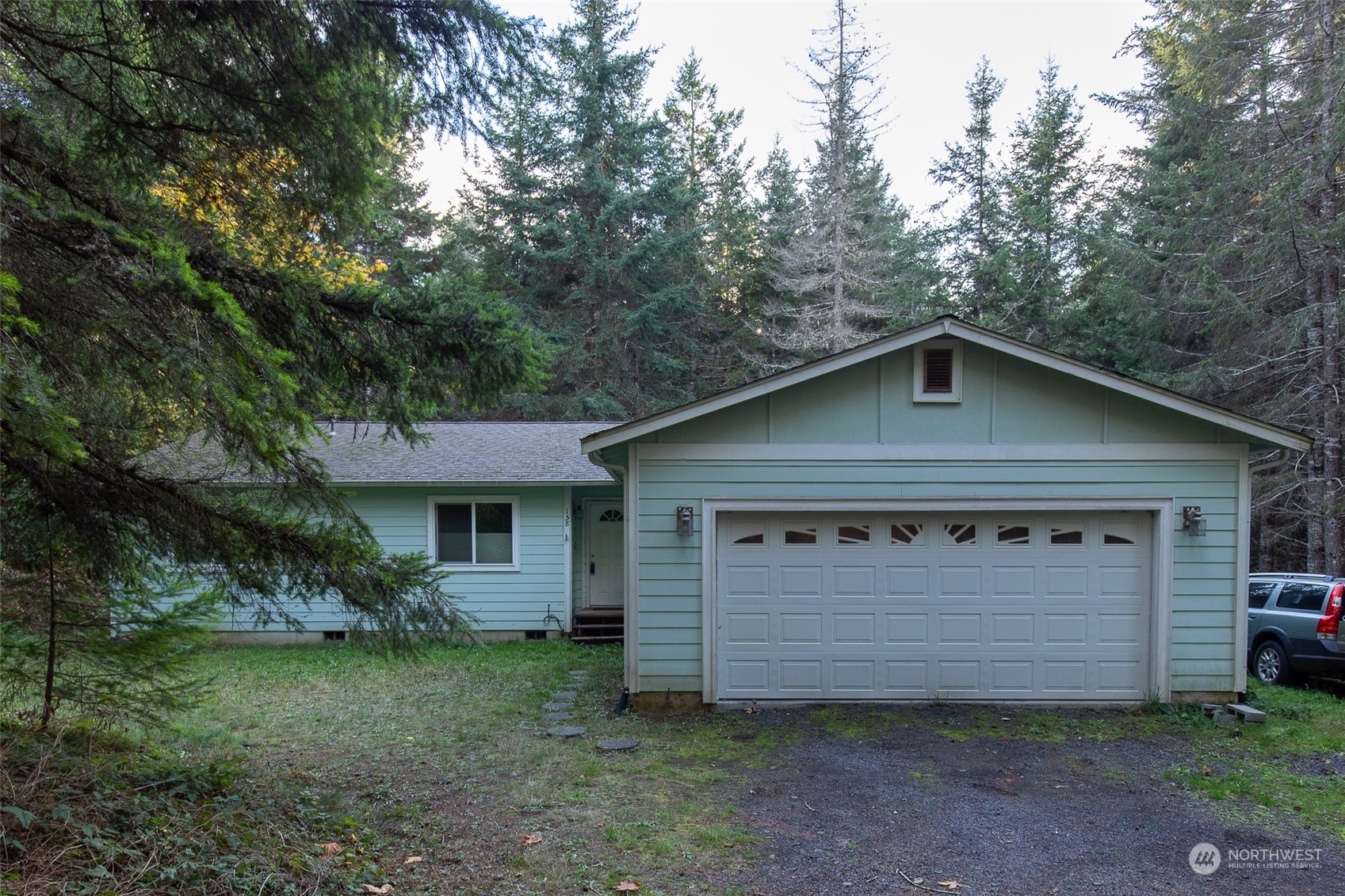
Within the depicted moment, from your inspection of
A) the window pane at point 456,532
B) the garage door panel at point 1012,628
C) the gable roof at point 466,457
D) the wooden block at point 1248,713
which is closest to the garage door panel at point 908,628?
the garage door panel at point 1012,628

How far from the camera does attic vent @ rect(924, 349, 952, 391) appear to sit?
7.92m

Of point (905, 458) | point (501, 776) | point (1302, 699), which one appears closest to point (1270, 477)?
point (1302, 699)

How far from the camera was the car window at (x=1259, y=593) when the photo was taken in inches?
392

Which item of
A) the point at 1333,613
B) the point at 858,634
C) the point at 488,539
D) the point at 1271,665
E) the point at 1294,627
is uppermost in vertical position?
the point at 488,539

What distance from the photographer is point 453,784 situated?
5.78 meters

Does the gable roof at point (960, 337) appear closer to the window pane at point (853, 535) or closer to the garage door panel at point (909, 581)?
the window pane at point (853, 535)

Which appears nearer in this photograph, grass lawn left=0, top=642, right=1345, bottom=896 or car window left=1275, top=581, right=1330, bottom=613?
grass lawn left=0, top=642, right=1345, bottom=896

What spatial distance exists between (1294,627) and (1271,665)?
0.69 meters

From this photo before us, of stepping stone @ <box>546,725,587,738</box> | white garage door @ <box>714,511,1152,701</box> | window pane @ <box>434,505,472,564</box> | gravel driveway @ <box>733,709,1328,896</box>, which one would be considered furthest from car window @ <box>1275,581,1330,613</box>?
window pane @ <box>434,505,472,564</box>

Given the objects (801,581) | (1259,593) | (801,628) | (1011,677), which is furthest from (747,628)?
(1259,593)

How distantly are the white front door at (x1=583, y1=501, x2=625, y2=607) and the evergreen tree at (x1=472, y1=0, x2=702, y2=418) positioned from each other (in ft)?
25.4

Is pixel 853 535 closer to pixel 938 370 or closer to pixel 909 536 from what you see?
pixel 909 536

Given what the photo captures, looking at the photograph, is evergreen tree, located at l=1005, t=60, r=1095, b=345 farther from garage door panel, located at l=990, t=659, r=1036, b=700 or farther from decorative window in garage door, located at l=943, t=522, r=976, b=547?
garage door panel, located at l=990, t=659, r=1036, b=700

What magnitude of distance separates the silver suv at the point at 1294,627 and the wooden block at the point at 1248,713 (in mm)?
1437
